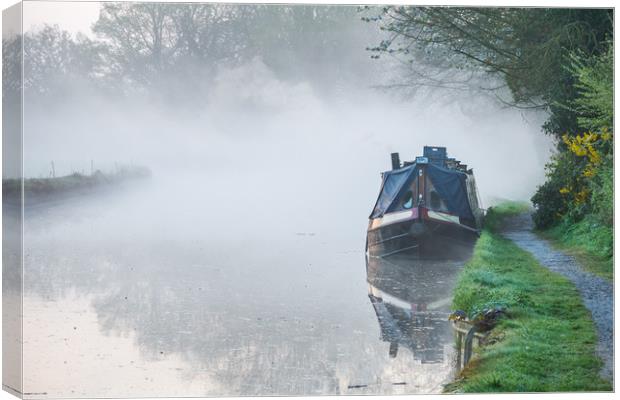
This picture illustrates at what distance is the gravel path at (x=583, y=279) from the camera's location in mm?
11156

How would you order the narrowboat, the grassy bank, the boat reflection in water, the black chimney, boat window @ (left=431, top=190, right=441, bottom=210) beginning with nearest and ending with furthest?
1. the grassy bank
2. the boat reflection in water
3. the black chimney
4. the narrowboat
5. boat window @ (left=431, top=190, right=441, bottom=210)

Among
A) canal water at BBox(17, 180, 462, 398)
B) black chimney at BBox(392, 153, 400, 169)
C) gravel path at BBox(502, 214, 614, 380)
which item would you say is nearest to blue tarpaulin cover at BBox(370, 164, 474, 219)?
black chimney at BBox(392, 153, 400, 169)

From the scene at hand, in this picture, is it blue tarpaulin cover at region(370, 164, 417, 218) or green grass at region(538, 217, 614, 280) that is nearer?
green grass at region(538, 217, 614, 280)

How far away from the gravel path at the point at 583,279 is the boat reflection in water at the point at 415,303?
0.84 metres

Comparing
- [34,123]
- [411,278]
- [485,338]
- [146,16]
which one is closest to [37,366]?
[34,123]

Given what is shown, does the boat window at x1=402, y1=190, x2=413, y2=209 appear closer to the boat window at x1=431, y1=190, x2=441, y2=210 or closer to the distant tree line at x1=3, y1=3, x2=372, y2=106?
the boat window at x1=431, y1=190, x2=441, y2=210

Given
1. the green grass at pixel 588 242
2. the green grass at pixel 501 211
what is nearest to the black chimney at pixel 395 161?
the green grass at pixel 501 211

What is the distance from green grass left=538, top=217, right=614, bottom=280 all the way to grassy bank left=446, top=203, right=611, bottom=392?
0.38m

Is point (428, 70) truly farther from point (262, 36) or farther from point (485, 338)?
point (485, 338)

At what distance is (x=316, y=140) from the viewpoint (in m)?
12.4

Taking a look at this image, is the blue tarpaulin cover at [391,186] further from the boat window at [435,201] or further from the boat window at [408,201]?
the boat window at [435,201]

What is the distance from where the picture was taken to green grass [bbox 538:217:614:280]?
12000mm

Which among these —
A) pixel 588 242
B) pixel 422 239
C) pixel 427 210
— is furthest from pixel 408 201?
pixel 588 242

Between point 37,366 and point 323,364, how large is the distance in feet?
8.72
